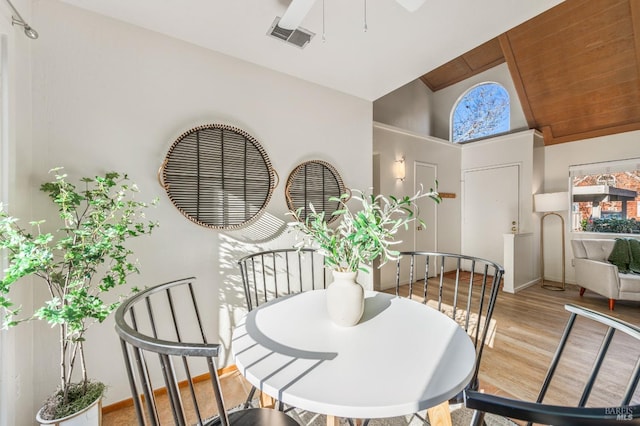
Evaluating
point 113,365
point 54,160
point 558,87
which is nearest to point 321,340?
point 113,365

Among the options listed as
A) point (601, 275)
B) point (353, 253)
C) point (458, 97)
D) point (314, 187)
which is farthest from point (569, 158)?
point (353, 253)

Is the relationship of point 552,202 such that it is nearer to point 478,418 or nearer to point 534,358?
point 534,358

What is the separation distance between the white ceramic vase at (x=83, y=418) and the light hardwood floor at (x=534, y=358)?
0.38 meters

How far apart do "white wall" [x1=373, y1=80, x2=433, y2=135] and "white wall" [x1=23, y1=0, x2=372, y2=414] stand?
276 cm

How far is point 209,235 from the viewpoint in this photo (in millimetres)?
2057

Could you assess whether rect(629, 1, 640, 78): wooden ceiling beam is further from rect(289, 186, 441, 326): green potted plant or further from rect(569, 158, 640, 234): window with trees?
rect(289, 186, 441, 326): green potted plant

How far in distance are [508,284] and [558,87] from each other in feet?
9.85

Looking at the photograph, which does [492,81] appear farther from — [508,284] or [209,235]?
[209,235]

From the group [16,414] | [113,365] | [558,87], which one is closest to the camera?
[16,414]

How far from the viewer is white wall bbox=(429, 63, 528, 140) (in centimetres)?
483

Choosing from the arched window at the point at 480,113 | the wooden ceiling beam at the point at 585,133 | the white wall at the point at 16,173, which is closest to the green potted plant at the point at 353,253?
the white wall at the point at 16,173

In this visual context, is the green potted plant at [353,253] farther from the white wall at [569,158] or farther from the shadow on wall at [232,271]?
the white wall at [569,158]

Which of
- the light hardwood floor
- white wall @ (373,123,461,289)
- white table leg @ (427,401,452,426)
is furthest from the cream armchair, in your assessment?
white table leg @ (427,401,452,426)

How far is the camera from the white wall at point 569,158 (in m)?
3.89
